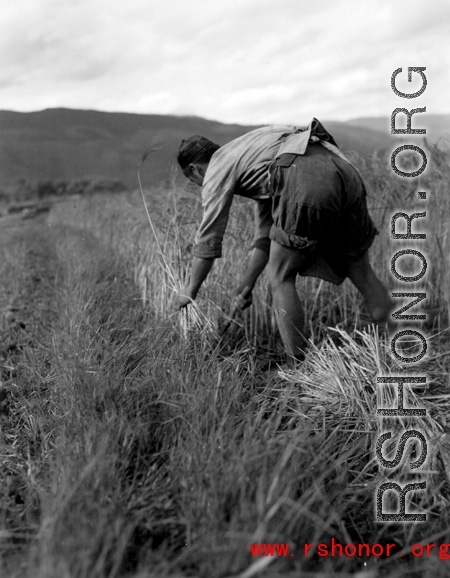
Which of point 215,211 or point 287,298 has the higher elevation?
point 215,211

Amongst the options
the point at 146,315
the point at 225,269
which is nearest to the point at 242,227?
the point at 225,269

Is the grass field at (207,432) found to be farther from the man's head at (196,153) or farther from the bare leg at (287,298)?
the man's head at (196,153)

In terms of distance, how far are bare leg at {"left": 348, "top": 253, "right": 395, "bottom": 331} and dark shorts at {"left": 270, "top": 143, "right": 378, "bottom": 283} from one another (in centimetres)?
17

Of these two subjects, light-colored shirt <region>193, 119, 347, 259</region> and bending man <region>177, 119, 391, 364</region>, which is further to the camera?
light-colored shirt <region>193, 119, 347, 259</region>

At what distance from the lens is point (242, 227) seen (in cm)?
387

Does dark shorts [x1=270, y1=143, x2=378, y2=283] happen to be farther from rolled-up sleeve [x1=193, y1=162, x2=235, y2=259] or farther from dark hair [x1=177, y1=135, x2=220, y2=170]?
dark hair [x1=177, y1=135, x2=220, y2=170]

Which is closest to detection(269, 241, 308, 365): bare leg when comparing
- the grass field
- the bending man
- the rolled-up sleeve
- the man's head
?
the bending man

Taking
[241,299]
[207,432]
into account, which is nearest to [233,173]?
[241,299]

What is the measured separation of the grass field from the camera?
4.68 feet

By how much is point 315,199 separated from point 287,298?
51 cm

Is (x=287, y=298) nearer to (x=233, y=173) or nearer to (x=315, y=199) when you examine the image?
(x=315, y=199)

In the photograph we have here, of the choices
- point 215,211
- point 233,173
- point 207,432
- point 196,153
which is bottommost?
point 207,432

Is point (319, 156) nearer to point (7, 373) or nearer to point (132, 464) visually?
point (132, 464)

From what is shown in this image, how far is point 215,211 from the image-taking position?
2.80m
